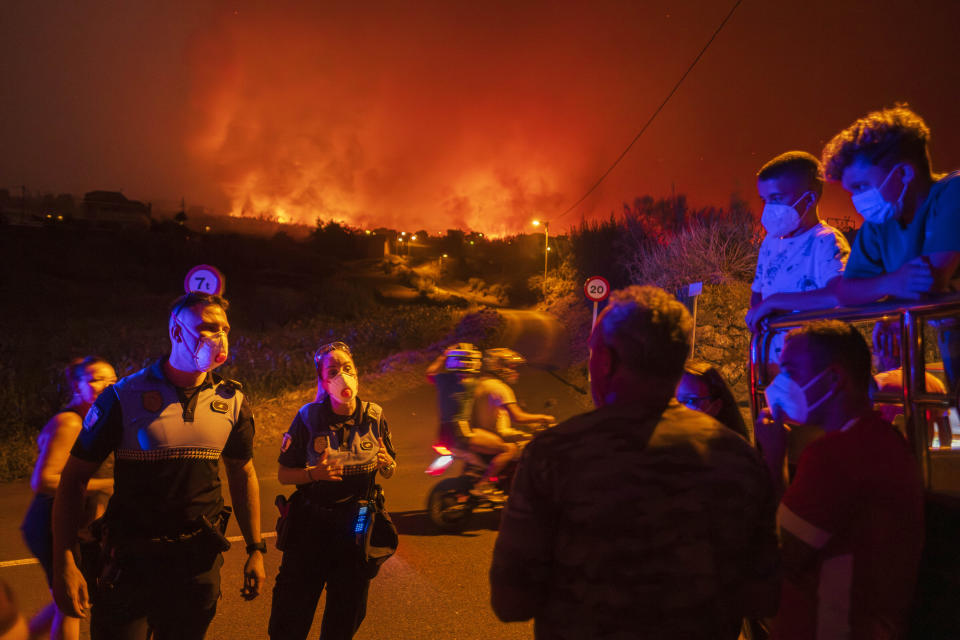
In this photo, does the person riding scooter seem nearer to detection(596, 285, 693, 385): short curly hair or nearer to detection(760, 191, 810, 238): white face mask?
detection(760, 191, 810, 238): white face mask

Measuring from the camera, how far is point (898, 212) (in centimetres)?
217

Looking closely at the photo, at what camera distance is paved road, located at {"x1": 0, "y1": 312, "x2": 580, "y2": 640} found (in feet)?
12.8

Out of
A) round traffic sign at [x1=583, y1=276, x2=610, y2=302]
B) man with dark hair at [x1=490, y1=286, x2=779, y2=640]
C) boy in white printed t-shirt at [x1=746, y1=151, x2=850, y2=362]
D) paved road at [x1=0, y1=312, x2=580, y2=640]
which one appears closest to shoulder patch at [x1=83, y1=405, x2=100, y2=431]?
man with dark hair at [x1=490, y1=286, x2=779, y2=640]

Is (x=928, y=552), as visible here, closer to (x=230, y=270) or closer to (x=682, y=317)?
(x=682, y=317)

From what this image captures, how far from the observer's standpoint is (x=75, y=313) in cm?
2883

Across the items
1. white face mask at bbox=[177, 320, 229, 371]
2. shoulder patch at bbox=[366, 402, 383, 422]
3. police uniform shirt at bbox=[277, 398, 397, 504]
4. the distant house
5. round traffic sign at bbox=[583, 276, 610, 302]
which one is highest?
the distant house

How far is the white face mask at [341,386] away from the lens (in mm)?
3221

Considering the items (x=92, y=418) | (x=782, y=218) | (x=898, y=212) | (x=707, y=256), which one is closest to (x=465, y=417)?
(x=782, y=218)

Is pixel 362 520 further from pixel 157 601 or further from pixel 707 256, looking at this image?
pixel 707 256

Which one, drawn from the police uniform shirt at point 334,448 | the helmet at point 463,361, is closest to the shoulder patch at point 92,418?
the police uniform shirt at point 334,448

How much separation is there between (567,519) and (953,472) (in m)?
1.57

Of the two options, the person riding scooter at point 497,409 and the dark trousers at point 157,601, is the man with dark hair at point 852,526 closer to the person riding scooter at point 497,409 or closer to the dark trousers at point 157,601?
the dark trousers at point 157,601

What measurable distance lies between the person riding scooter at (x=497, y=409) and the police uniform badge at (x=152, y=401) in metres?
3.66

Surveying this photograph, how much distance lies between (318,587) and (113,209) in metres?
91.5
